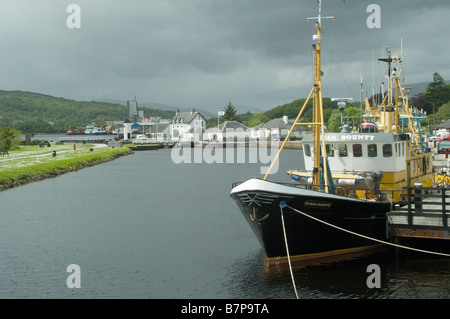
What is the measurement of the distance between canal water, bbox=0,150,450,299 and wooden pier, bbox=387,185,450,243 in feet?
5.83

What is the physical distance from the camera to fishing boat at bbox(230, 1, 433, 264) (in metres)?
23.6

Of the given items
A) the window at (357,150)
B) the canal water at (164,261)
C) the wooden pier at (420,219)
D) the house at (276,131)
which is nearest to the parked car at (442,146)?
the canal water at (164,261)

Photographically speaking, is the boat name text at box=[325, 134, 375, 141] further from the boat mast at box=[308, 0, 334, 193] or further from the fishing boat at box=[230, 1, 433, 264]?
the boat mast at box=[308, 0, 334, 193]

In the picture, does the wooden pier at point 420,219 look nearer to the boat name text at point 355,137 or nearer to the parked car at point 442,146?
the boat name text at point 355,137

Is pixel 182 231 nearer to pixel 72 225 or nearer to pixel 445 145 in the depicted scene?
pixel 72 225

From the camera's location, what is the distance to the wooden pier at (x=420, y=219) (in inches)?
924

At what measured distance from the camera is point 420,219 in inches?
965

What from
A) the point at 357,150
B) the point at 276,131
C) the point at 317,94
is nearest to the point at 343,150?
the point at 357,150

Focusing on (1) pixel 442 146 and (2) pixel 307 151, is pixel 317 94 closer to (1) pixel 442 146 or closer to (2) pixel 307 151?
(2) pixel 307 151

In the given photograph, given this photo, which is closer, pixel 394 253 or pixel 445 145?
pixel 394 253

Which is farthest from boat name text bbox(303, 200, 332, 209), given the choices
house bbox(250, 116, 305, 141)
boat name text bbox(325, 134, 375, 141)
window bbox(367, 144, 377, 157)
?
house bbox(250, 116, 305, 141)

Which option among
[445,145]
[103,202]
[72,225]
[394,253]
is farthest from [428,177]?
[445,145]

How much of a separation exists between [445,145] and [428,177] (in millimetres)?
60560

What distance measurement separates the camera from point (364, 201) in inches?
981
